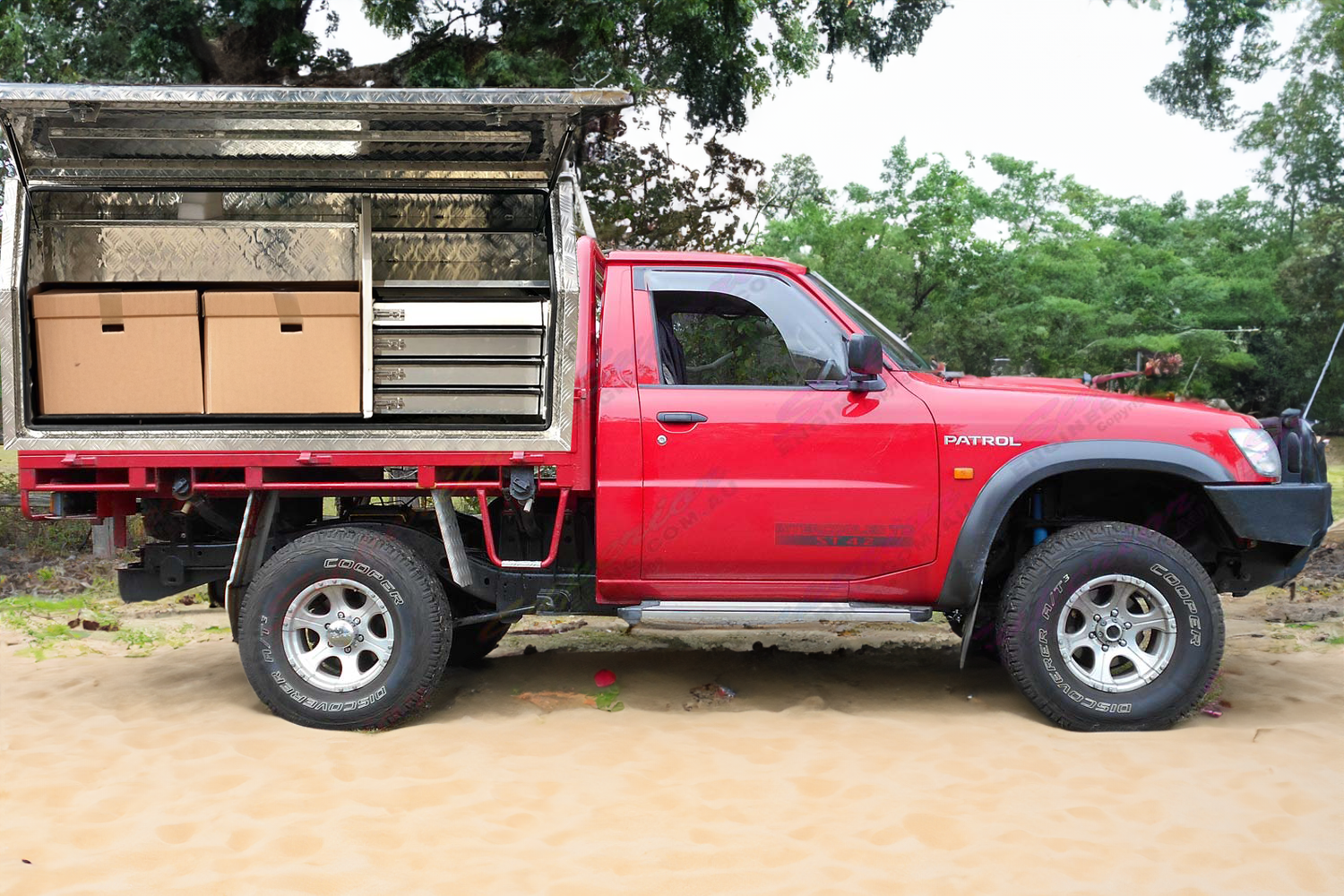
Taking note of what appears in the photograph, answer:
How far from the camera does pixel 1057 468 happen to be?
527 cm

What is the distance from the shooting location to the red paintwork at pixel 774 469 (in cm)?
532

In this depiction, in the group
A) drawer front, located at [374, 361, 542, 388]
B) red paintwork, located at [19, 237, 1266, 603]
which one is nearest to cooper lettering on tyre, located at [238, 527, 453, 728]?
red paintwork, located at [19, 237, 1266, 603]

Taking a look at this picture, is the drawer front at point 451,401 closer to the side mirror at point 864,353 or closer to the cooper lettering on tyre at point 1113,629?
the side mirror at point 864,353

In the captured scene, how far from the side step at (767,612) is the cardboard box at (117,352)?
2.26 m

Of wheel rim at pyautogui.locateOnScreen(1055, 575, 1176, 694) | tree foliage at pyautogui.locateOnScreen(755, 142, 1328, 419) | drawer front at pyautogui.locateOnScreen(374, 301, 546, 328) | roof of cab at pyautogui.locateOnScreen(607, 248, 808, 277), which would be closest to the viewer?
wheel rim at pyautogui.locateOnScreen(1055, 575, 1176, 694)

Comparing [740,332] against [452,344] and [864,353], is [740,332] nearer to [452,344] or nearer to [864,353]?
[864,353]

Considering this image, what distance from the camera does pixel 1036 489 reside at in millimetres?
5629

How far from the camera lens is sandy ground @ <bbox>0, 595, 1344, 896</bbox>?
3.72 m

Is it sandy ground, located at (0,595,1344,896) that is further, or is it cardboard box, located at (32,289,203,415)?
cardboard box, located at (32,289,203,415)

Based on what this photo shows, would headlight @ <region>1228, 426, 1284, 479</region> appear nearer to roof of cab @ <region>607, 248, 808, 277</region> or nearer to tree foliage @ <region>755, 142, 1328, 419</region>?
roof of cab @ <region>607, 248, 808, 277</region>

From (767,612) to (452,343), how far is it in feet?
6.16

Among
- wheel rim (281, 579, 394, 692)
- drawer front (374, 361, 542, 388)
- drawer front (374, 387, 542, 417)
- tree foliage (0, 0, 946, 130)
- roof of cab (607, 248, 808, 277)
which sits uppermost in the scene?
tree foliage (0, 0, 946, 130)

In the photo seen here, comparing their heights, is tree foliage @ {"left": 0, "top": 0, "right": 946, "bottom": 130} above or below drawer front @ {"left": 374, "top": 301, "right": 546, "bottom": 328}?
above

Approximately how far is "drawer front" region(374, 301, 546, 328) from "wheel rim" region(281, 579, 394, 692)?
1.21 meters
